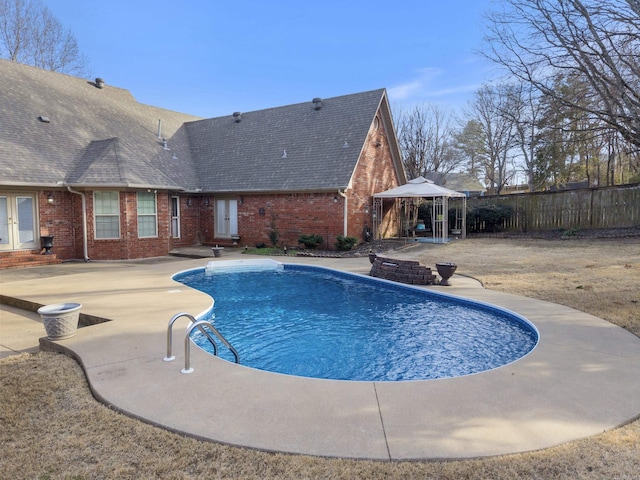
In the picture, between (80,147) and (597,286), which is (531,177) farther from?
(80,147)

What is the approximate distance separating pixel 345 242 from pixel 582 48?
1029 cm

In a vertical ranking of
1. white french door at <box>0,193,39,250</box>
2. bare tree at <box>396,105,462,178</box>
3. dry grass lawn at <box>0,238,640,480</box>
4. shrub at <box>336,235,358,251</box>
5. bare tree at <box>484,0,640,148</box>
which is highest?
bare tree at <box>396,105,462,178</box>

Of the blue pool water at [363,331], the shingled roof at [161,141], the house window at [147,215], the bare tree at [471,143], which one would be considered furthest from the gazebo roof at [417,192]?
the bare tree at [471,143]

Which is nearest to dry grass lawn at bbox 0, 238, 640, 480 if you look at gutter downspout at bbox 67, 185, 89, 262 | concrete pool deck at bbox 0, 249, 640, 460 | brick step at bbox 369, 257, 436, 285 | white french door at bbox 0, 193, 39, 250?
concrete pool deck at bbox 0, 249, 640, 460

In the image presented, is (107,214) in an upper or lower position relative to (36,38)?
lower

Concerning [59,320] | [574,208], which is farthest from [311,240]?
[574,208]

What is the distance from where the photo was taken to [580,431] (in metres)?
3.29

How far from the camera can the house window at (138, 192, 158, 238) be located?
1528cm

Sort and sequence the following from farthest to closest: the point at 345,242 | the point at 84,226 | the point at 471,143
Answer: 1. the point at 471,143
2. the point at 345,242
3. the point at 84,226

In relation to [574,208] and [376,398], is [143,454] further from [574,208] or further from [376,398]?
[574,208]

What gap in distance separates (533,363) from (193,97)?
30.2m

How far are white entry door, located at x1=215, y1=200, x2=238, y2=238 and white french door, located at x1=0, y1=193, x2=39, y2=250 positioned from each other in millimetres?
7496

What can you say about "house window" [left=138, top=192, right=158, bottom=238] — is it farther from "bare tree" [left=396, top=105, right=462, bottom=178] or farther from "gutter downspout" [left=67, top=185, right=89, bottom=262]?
"bare tree" [left=396, top=105, right=462, bottom=178]

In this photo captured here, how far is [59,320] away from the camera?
5.43 m
